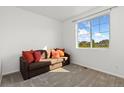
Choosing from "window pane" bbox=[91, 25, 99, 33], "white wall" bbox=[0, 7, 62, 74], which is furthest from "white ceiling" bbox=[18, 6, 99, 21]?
"window pane" bbox=[91, 25, 99, 33]

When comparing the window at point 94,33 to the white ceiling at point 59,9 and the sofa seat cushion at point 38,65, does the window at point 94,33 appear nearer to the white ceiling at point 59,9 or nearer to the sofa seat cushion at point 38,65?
the white ceiling at point 59,9

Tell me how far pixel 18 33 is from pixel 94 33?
124 inches

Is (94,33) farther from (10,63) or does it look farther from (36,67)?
(10,63)

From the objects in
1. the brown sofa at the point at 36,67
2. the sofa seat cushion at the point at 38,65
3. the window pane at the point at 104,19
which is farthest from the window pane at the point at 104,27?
the sofa seat cushion at the point at 38,65

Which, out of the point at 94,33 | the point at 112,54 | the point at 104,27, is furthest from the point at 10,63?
the point at 104,27

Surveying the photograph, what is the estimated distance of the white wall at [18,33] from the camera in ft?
11.3

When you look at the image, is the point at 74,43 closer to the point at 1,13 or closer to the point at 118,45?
the point at 118,45

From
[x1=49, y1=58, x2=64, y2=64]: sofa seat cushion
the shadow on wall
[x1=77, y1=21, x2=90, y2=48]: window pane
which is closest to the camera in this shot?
the shadow on wall

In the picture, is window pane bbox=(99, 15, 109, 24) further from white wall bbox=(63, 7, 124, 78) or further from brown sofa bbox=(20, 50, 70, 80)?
brown sofa bbox=(20, 50, 70, 80)

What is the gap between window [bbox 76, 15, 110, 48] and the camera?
3.62m

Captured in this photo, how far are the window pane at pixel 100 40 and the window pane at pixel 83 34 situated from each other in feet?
1.05

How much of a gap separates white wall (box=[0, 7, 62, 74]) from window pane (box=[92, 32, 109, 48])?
2232 millimetres

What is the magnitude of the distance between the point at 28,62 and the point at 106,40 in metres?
2.92

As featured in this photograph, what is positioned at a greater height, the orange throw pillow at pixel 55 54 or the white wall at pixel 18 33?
the white wall at pixel 18 33
